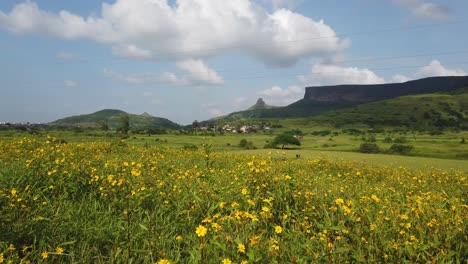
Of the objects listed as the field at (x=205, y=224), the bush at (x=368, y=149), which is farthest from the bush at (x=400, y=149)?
the field at (x=205, y=224)

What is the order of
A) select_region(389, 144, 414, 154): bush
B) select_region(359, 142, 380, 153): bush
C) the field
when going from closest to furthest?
1. the field
2. select_region(389, 144, 414, 154): bush
3. select_region(359, 142, 380, 153): bush

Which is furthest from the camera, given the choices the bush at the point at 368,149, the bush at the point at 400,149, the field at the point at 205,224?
the bush at the point at 368,149

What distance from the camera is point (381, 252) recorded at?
4180mm

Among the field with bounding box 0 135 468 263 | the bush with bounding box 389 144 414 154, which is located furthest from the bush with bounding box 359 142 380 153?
the field with bounding box 0 135 468 263

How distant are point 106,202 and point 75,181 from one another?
4.82 feet

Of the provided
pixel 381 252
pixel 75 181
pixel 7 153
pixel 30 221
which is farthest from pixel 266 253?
pixel 7 153

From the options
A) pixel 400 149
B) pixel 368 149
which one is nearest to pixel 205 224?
pixel 368 149

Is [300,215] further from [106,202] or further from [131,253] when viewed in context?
[106,202]

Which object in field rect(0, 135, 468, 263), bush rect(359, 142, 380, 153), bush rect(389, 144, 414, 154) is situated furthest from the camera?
bush rect(359, 142, 380, 153)

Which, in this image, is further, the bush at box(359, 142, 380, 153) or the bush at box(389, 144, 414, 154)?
the bush at box(359, 142, 380, 153)

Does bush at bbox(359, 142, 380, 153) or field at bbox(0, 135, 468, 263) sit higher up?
field at bbox(0, 135, 468, 263)

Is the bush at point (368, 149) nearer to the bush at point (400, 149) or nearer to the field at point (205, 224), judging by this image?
the bush at point (400, 149)

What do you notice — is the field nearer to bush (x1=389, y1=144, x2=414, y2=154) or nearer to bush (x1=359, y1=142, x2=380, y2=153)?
bush (x1=359, y1=142, x2=380, y2=153)

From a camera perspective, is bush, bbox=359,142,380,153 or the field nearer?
the field
